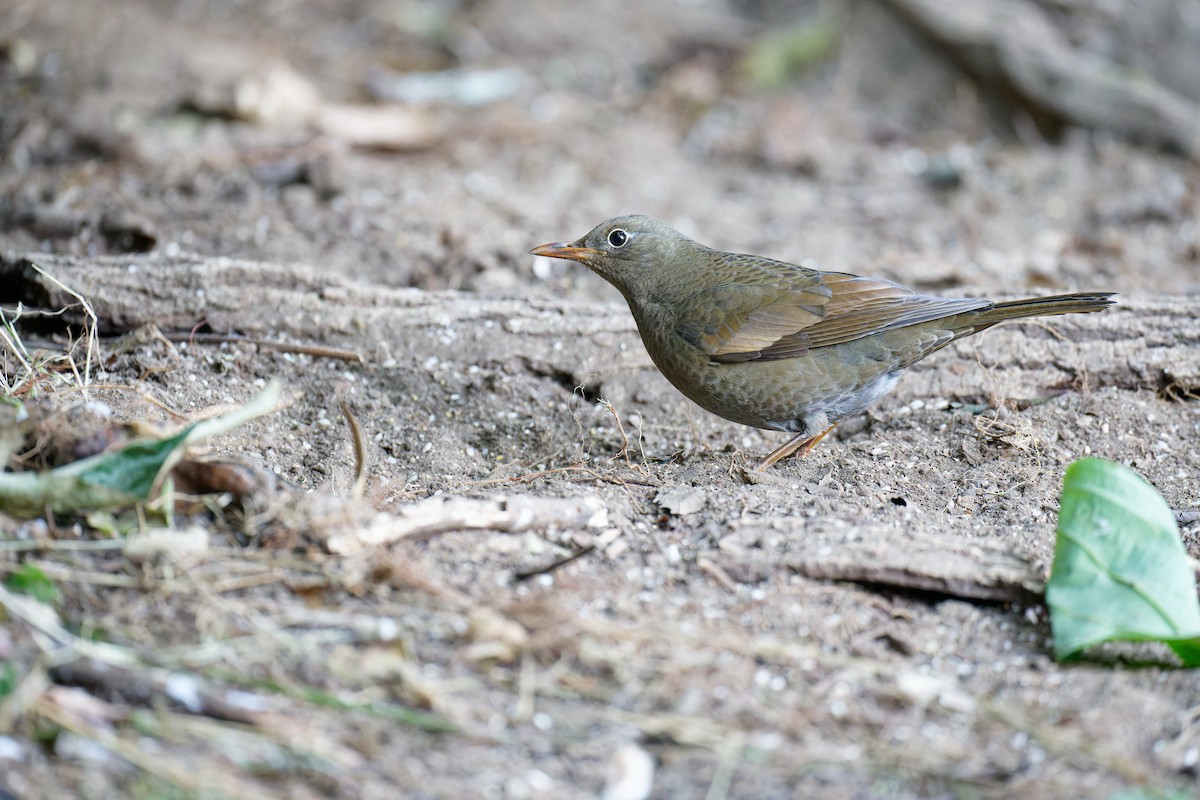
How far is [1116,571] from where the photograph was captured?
346cm

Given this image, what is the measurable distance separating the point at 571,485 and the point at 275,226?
10.8 ft

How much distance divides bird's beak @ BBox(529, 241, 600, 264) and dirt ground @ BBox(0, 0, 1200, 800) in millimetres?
349

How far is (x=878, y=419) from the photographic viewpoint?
5.45m

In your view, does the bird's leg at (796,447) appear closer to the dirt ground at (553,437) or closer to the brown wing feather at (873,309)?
the dirt ground at (553,437)

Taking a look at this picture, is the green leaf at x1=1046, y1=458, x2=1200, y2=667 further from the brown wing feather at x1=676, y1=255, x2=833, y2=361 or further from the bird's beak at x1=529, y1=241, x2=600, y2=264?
the bird's beak at x1=529, y1=241, x2=600, y2=264

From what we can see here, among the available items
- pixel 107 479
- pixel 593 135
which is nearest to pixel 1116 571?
pixel 107 479

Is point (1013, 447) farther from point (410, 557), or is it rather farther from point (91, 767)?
point (91, 767)

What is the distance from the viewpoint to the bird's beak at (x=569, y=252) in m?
5.45

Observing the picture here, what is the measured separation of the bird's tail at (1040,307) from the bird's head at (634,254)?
53.3 inches

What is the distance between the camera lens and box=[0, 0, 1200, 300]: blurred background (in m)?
6.96

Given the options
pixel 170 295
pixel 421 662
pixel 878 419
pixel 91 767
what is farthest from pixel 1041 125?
pixel 91 767

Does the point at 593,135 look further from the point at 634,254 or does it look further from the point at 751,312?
the point at 751,312

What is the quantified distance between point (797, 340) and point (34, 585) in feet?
10.8

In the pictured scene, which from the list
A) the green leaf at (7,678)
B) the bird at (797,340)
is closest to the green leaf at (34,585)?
the green leaf at (7,678)
